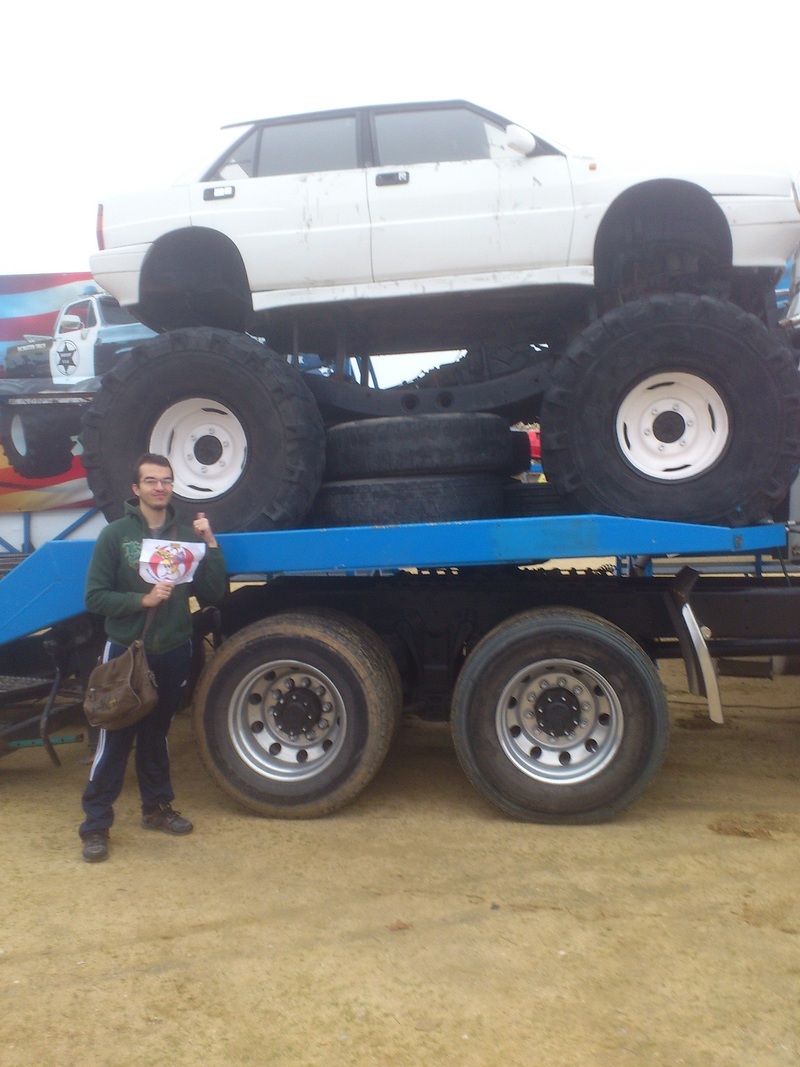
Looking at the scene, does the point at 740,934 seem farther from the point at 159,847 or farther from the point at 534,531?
the point at 159,847

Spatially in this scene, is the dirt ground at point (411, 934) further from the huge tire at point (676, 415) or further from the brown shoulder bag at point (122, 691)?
the huge tire at point (676, 415)

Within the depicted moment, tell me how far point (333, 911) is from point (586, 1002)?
3.51ft

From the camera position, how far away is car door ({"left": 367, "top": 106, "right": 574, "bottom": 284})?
4531 mm

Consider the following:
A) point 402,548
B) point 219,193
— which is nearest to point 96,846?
point 402,548

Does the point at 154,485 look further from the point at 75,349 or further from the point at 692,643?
the point at 75,349

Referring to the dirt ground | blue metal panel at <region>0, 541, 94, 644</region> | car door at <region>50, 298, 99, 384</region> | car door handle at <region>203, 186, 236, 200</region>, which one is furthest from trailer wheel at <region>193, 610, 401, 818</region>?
car door at <region>50, 298, 99, 384</region>

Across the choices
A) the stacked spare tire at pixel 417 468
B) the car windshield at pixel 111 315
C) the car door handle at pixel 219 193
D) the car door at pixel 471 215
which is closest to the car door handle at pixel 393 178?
the car door at pixel 471 215

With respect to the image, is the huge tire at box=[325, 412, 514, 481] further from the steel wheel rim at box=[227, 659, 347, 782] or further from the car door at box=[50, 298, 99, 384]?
the car door at box=[50, 298, 99, 384]

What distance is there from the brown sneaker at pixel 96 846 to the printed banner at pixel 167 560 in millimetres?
1182

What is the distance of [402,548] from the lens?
4133mm

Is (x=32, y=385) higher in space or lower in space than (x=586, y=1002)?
higher

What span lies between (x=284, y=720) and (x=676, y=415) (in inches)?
97.8

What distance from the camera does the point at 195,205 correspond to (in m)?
4.71

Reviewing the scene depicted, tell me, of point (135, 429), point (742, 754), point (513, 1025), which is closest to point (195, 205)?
point (135, 429)
